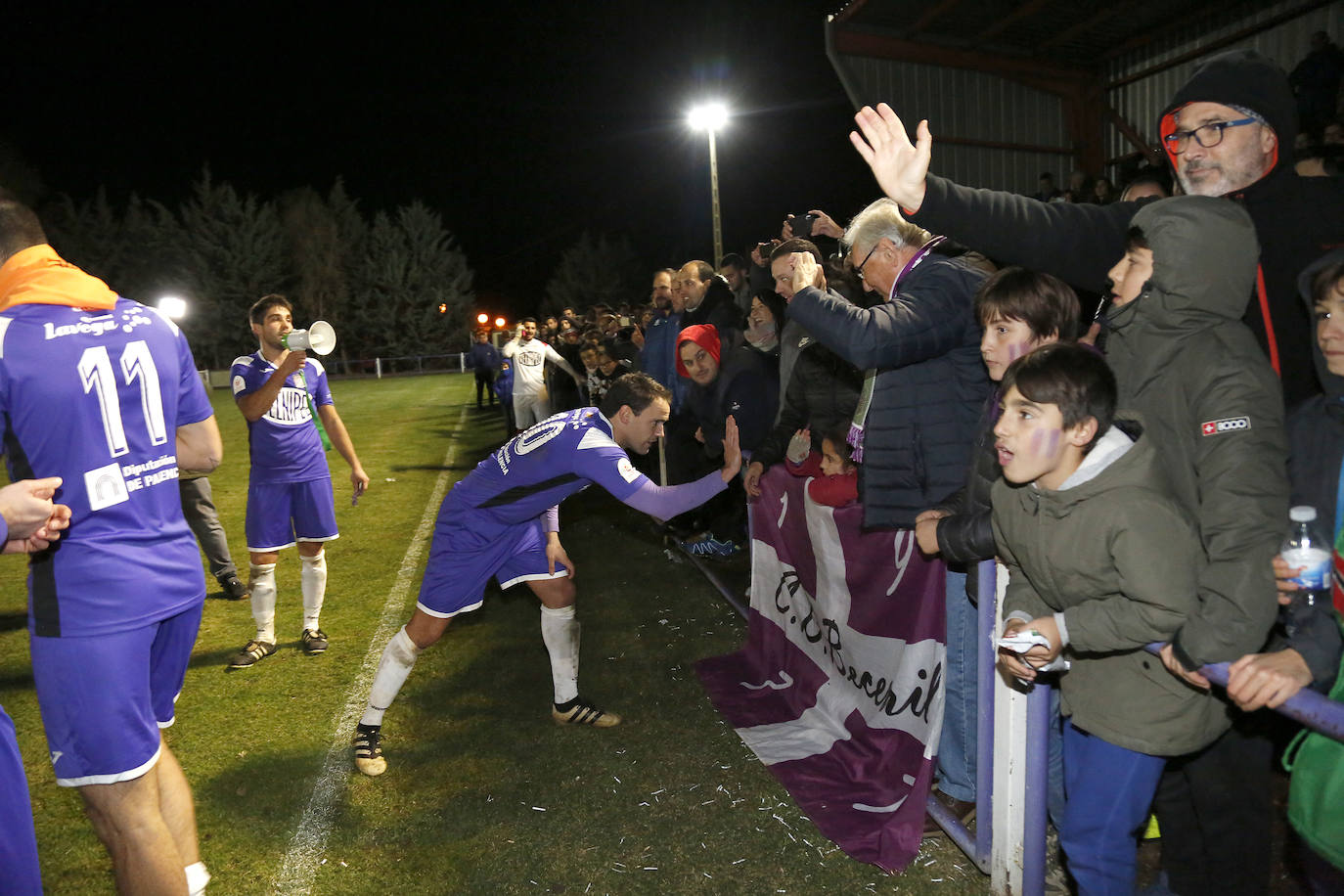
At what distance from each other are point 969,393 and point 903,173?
1.09 meters

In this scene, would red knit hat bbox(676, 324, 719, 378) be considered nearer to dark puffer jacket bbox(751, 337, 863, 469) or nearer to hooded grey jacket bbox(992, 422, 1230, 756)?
dark puffer jacket bbox(751, 337, 863, 469)

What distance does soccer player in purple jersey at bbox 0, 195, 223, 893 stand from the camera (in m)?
2.33

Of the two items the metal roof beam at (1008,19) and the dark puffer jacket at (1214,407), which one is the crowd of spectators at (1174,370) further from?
the metal roof beam at (1008,19)

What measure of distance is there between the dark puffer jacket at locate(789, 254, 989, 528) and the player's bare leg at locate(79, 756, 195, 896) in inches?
103

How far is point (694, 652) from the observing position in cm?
521

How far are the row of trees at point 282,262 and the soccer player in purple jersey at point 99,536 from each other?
58.0 metres

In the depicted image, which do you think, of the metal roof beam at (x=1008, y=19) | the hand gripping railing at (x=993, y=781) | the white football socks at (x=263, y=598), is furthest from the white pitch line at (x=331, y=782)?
the metal roof beam at (x=1008, y=19)

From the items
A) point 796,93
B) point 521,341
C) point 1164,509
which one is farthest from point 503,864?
point 796,93

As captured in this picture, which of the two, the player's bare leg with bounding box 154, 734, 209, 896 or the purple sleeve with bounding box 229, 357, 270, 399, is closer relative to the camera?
the player's bare leg with bounding box 154, 734, 209, 896

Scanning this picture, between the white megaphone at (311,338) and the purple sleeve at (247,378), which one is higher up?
the white megaphone at (311,338)

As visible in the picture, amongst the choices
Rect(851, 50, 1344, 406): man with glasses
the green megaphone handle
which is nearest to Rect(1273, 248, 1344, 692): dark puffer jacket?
Rect(851, 50, 1344, 406): man with glasses

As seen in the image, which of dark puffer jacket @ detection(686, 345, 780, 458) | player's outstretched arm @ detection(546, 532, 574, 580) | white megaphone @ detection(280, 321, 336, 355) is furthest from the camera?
dark puffer jacket @ detection(686, 345, 780, 458)

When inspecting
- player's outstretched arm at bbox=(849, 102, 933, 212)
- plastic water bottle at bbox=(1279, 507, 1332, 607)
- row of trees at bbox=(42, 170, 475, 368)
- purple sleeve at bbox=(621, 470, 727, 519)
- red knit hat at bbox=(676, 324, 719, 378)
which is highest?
row of trees at bbox=(42, 170, 475, 368)

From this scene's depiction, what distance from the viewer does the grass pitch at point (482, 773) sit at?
314cm
